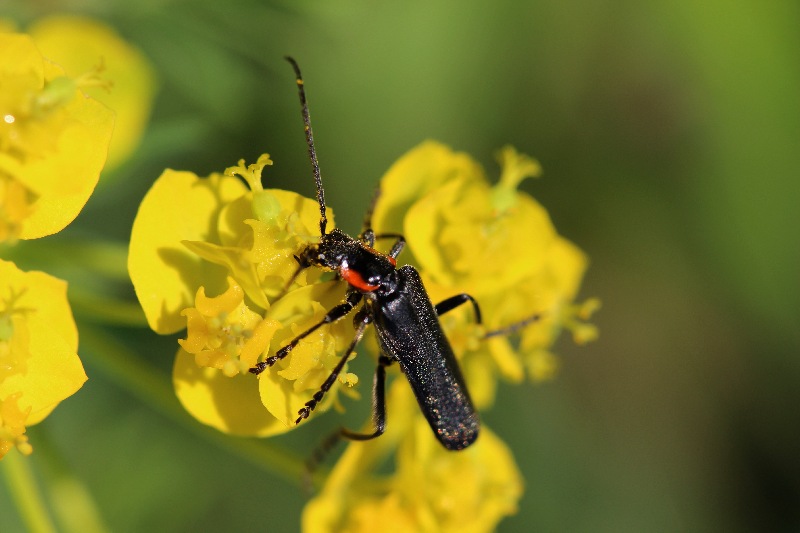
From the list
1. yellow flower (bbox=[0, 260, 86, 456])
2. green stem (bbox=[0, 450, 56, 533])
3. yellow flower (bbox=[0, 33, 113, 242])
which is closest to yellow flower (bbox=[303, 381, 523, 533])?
green stem (bbox=[0, 450, 56, 533])

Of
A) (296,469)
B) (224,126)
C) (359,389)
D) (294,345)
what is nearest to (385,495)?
(296,469)

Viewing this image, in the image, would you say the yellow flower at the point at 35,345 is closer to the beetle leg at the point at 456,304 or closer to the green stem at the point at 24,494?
the green stem at the point at 24,494

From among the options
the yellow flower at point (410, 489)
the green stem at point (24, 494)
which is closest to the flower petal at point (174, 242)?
the green stem at point (24, 494)

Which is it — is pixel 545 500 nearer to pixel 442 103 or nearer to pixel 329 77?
pixel 442 103

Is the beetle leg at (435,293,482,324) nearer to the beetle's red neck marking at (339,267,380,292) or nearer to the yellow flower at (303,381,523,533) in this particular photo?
the beetle's red neck marking at (339,267,380,292)

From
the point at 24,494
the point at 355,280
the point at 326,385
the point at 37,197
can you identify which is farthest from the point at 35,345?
the point at 355,280
